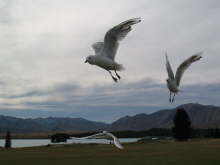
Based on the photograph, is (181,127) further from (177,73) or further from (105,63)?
(105,63)

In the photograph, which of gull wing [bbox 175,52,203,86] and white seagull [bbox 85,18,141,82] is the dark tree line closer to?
gull wing [bbox 175,52,203,86]

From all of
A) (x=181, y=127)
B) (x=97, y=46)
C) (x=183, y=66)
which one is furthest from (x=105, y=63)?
(x=181, y=127)

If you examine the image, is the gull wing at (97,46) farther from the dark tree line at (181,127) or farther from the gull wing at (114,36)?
the dark tree line at (181,127)

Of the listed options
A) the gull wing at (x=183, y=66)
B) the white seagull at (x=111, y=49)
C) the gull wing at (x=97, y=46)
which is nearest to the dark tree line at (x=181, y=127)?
the gull wing at (x=183, y=66)

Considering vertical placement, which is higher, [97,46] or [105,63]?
[97,46]

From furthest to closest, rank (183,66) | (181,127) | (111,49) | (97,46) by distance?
(181,127), (183,66), (97,46), (111,49)

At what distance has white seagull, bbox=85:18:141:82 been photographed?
15500 millimetres

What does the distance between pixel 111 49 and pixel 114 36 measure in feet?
2.53

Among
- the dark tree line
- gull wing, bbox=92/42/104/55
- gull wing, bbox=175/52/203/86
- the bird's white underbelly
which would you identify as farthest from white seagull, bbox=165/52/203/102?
the dark tree line

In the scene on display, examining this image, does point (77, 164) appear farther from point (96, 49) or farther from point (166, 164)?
point (96, 49)

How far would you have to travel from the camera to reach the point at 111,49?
17.2 metres

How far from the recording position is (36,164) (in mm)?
32406

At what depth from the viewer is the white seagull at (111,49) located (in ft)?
50.9

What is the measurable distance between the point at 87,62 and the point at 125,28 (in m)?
1.75
